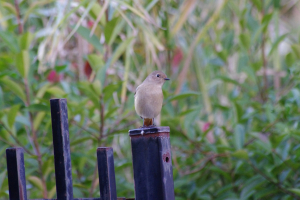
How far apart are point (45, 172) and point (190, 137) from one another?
0.90 m

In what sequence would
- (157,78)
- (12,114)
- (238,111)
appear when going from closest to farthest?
(12,114) → (157,78) → (238,111)

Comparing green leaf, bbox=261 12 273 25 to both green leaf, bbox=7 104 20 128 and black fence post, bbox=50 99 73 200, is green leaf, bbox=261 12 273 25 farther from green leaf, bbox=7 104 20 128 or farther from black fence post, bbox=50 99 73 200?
black fence post, bbox=50 99 73 200

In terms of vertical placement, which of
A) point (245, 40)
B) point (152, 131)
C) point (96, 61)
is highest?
point (245, 40)

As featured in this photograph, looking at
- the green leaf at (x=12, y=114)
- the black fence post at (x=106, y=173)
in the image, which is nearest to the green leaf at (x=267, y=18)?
the green leaf at (x=12, y=114)

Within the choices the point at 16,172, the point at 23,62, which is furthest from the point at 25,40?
the point at 16,172

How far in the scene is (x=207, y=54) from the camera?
3.53m

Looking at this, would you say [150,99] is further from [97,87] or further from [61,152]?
[61,152]

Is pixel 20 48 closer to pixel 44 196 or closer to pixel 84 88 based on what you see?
pixel 84 88

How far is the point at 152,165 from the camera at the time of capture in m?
1.16

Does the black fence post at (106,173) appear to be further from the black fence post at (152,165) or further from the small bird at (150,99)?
the small bird at (150,99)

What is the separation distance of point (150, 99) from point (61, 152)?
105 cm

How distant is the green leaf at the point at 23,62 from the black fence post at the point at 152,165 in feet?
3.90

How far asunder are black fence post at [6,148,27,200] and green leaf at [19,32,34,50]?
3.97 feet

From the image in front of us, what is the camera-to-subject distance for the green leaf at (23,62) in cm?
213
